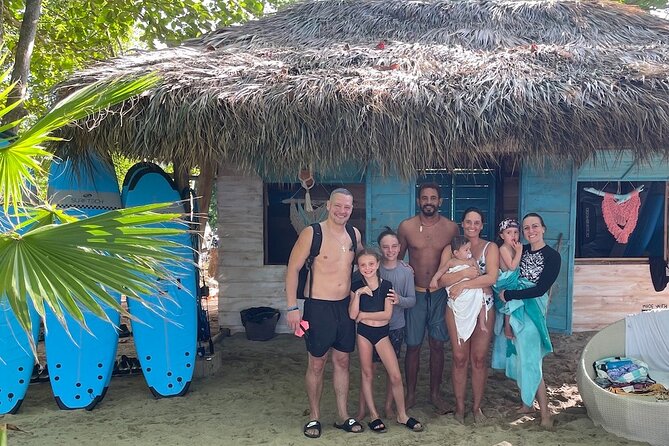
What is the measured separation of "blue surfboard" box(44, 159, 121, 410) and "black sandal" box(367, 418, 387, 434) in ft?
7.09

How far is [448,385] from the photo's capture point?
4.51m

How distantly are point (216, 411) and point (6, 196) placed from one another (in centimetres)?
244

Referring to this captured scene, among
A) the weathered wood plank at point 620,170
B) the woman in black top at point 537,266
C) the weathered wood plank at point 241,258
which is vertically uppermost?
the weathered wood plank at point 620,170

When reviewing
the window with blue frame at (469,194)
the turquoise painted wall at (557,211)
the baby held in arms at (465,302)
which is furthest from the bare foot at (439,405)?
the window with blue frame at (469,194)

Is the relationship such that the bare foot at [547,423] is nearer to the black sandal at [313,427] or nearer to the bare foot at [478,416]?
the bare foot at [478,416]

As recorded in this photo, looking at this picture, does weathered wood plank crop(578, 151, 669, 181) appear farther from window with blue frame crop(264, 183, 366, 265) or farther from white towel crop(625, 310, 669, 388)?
window with blue frame crop(264, 183, 366, 265)

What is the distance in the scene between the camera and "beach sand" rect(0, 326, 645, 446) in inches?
140

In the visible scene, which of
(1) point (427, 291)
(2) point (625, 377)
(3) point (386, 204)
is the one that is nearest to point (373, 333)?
(1) point (427, 291)

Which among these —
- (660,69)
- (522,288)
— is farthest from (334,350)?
(660,69)

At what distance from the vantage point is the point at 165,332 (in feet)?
14.5

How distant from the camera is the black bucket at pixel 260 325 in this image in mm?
5883

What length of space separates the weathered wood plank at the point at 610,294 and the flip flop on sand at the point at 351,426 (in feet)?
11.3

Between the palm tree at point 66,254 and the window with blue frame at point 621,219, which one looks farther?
the window with blue frame at point 621,219

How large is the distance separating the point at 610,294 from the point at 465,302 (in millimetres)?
3174
